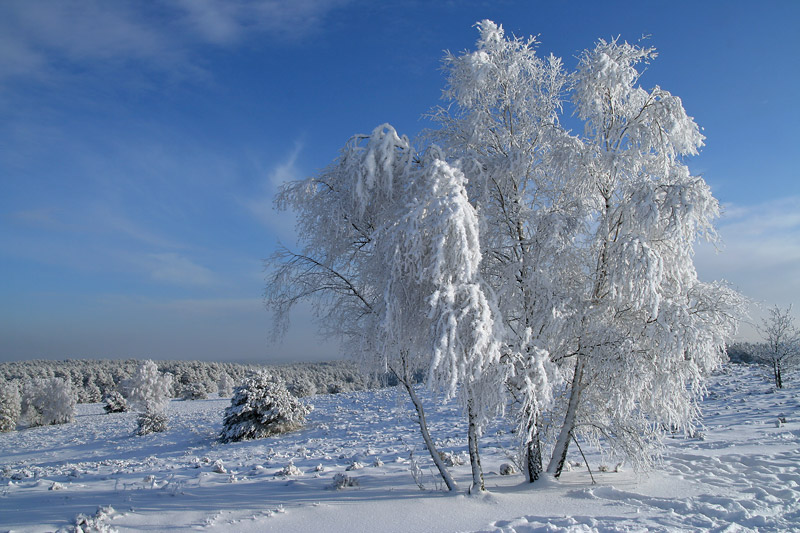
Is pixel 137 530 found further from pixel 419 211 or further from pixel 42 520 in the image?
pixel 419 211

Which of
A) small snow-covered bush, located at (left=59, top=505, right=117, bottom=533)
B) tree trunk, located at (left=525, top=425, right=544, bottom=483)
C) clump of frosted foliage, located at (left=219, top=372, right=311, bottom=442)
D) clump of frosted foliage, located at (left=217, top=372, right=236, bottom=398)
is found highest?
tree trunk, located at (left=525, top=425, right=544, bottom=483)

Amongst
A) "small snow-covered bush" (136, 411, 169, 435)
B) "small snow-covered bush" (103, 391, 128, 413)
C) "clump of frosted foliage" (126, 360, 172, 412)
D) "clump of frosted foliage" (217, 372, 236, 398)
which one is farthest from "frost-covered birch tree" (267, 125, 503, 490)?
"clump of frosted foliage" (217, 372, 236, 398)

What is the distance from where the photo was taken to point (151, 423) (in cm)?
2214

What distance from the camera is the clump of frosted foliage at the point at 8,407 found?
31.2 meters

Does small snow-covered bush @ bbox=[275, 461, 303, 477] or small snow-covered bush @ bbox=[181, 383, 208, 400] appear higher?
small snow-covered bush @ bbox=[275, 461, 303, 477]

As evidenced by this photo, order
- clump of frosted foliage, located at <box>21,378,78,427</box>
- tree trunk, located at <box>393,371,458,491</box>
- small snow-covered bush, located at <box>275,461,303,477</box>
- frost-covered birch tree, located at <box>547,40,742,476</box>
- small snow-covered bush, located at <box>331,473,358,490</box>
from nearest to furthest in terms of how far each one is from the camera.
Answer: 1. frost-covered birch tree, located at <box>547,40,742,476</box>
2. tree trunk, located at <box>393,371,458,491</box>
3. small snow-covered bush, located at <box>331,473,358,490</box>
4. small snow-covered bush, located at <box>275,461,303,477</box>
5. clump of frosted foliage, located at <box>21,378,78,427</box>

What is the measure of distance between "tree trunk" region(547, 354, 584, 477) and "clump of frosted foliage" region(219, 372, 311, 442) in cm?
1353

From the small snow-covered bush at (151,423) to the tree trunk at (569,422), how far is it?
21742 mm

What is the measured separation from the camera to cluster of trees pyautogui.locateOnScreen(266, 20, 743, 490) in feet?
18.3

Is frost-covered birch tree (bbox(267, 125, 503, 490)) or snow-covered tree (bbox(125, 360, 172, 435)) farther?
snow-covered tree (bbox(125, 360, 172, 435))

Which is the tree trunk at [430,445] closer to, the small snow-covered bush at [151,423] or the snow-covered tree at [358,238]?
the snow-covered tree at [358,238]

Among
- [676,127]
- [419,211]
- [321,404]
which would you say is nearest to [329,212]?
[419,211]

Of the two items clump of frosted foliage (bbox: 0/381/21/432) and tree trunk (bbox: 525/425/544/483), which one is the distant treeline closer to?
clump of frosted foliage (bbox: 0/381/21/432)

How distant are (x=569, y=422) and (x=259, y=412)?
14.7 m
